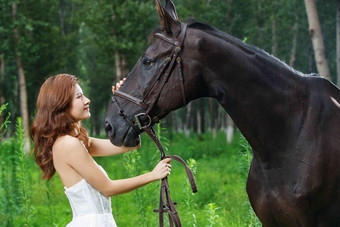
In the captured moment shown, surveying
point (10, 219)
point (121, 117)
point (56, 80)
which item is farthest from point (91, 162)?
point (10, 219)

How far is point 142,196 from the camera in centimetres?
423

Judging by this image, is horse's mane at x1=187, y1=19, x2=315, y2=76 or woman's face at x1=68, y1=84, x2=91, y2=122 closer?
horse's mane at x1=187, y1=19, x2=315, y2=76

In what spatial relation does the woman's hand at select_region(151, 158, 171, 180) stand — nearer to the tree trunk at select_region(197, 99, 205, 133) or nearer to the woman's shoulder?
the woman's shoulder

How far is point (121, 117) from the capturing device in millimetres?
2314

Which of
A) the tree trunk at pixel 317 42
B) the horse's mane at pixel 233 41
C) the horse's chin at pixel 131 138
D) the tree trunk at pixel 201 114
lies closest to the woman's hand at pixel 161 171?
the horse's chin at pixel 131 138

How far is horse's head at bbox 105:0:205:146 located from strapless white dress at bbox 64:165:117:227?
0.40 m

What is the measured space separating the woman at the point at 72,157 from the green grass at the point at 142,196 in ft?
2.56

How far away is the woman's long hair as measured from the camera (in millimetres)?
2471

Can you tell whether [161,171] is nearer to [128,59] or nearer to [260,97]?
[260,97]

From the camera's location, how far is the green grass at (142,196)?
3701 mm

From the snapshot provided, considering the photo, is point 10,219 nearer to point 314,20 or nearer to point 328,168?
point 328,168

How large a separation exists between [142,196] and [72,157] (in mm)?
1990

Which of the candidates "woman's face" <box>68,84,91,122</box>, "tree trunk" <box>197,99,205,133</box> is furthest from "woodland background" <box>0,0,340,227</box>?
"tree trunk" <box>197,99,205,133</box>

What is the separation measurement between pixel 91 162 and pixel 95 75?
29.1m
